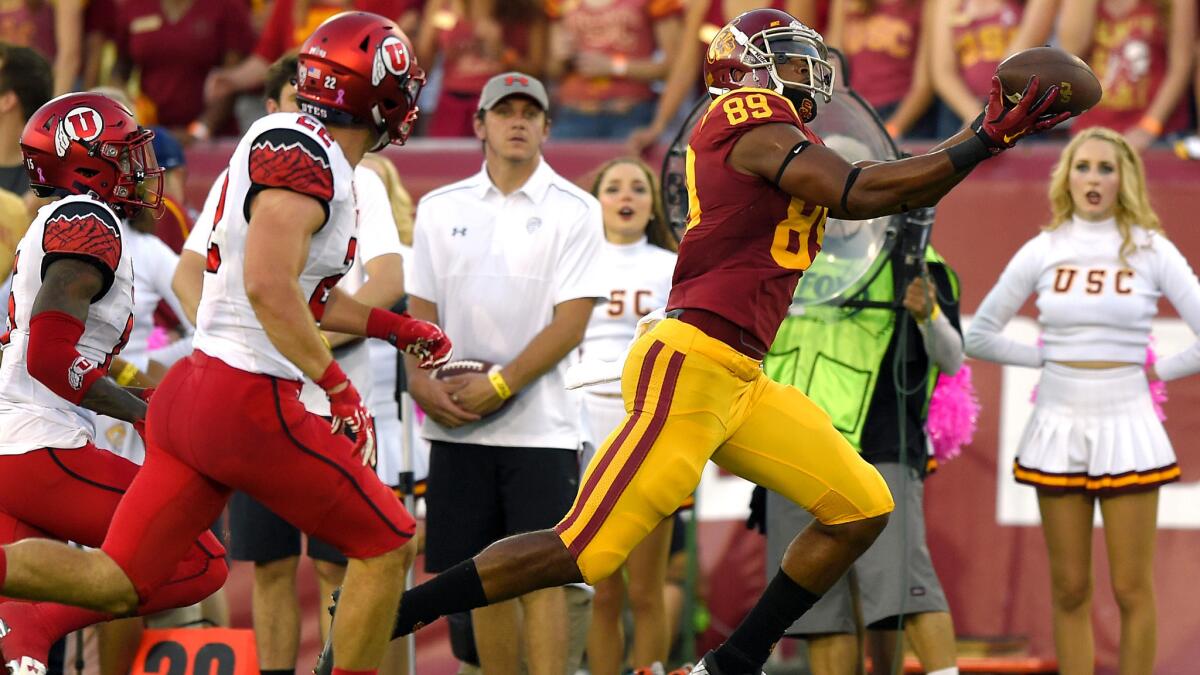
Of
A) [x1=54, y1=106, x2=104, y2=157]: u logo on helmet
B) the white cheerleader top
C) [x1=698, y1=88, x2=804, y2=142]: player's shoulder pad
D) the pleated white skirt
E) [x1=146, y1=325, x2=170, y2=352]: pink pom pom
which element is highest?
[x1=698, y1=88, x2=804, y2=142]: player's shoulder pad

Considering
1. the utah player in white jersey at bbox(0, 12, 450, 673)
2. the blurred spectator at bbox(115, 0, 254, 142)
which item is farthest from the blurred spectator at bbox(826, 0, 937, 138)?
the utah player in white jersey at bbox(0, 12, 450, 673)

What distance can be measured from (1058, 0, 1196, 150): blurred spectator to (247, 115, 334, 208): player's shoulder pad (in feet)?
14.7

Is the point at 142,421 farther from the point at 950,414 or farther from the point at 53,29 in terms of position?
the point at 53,29

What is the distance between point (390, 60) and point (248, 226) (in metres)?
0.61

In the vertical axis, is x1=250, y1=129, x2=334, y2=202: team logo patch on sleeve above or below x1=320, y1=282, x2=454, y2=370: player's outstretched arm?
above

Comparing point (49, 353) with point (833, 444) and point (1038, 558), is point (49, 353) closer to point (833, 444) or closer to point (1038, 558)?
point (833, 444)

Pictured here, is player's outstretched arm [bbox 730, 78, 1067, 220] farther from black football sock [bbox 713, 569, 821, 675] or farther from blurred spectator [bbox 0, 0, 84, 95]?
blurred spectator [bbox 0, 0, 84, 95]

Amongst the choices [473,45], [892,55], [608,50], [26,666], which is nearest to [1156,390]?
[892,55]

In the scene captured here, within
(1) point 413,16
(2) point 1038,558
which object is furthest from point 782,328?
(1) point 413,16

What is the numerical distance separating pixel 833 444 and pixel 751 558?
2.92 metres

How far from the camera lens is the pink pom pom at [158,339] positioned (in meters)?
6.91

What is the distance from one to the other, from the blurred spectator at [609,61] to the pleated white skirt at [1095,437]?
112 inches

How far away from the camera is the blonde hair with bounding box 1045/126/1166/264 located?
6.50 metres

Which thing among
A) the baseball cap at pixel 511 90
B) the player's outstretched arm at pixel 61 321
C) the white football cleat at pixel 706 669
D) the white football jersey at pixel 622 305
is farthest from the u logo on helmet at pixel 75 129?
the white football jersey at pixel 622 305
